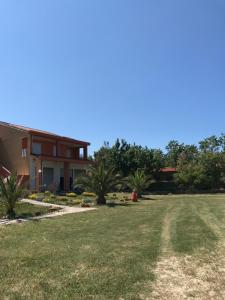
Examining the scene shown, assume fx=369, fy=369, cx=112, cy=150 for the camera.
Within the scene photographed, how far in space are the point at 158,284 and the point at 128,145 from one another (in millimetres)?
49017

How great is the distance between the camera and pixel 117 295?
19.9ft

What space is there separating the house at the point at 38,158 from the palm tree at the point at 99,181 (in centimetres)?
829

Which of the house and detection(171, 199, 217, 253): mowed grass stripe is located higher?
the house

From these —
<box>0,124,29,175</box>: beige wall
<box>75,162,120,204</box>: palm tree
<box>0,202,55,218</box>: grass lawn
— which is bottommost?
<box>0,202,55,218</box>: grass lawn

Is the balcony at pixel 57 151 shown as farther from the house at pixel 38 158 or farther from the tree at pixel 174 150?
the tree at pixel 174 150

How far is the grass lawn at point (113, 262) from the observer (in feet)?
20.6

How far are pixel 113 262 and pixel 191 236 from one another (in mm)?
3583

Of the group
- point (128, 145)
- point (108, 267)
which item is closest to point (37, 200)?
point (108, 267)

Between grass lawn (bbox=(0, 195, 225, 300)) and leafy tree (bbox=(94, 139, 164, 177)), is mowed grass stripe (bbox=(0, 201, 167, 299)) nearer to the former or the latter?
grass lawn (bbox=(0, 195, 225, 300))

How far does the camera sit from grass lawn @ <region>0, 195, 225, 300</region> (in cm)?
629

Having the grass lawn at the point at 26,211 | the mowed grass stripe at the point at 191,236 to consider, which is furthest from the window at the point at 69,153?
the mowed grass stripe at the point at 191,236

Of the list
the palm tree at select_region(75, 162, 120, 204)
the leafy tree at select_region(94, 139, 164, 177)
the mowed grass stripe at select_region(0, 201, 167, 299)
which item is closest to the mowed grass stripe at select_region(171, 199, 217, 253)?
the mowed grass stripe at select_region(0, 201, 167, 299)

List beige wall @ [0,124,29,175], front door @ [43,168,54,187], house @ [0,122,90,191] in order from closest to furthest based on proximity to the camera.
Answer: house @ [0,122,90,191]
beige wall @ [0,124,29,175]
front door @ [43,168,54,187]

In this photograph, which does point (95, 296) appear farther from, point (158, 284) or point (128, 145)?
point (128, 145)
